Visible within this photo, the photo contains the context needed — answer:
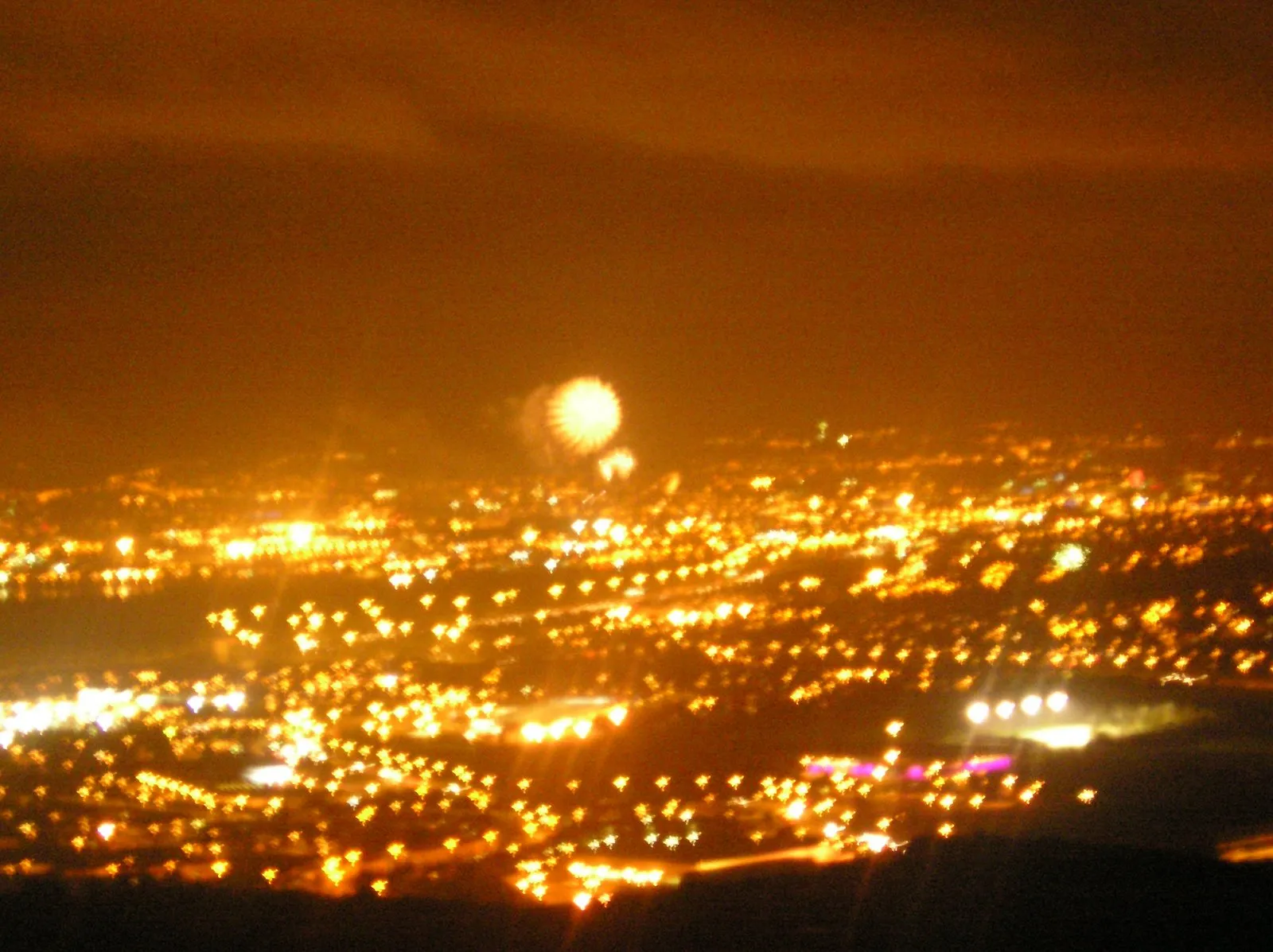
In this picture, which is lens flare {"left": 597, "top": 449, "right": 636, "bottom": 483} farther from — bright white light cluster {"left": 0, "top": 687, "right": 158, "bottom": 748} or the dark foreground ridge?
the dark foreground ridge

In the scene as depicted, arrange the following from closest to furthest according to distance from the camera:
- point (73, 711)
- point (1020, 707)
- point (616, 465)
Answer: point (1020, 707) → point (73, 711) → point (616, 465)

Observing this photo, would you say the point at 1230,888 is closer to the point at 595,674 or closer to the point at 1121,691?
the point at 1121,691

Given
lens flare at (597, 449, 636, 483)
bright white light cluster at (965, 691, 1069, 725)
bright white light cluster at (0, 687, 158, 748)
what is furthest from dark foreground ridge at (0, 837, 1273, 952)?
lens flare at (597, 449, 636, 483)

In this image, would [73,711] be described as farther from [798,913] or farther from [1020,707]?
[798,913]

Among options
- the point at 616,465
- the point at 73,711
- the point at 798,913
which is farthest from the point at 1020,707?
the point at 616,465

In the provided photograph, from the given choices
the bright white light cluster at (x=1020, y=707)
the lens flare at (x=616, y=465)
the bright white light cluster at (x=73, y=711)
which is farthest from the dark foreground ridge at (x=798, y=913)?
the lens flare at (x=616, y=465)

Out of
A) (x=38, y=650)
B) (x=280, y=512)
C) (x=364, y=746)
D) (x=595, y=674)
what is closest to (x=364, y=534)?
(x=280, y=512)

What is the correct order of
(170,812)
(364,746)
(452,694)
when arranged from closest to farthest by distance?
(170,812)
(364,746)
(452,694)

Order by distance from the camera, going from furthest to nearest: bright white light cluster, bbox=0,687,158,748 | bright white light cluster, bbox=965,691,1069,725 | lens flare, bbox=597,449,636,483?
lens flare, bbox=597,449,636,483 < bright white light cluster, bbox=0,687,158,748 < bright white light cluster, bbox=965,691,1069,725
